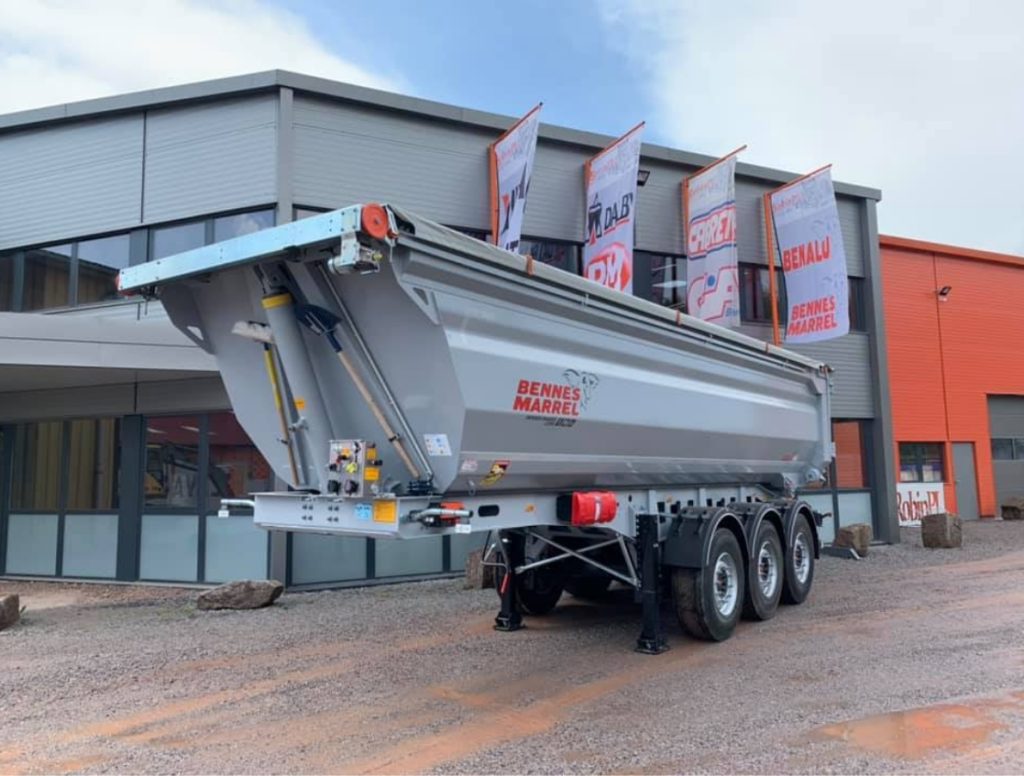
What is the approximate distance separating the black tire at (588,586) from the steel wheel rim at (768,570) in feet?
5.49

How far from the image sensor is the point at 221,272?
17.8 ft

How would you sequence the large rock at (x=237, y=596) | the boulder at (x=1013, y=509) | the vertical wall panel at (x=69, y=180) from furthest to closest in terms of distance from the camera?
the boulder at (x=1013, y=509)
the vertical wall panel at (x=69, y=180)
the large rock at (x=237, y=596)

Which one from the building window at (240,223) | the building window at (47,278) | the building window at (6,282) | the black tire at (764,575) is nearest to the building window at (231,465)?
the building window at (240,223)

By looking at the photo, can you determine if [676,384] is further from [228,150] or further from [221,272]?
[228,150]

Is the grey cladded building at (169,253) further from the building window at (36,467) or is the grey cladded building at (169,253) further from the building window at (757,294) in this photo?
the building window at (757,294)

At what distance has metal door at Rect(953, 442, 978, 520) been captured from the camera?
21188 mm

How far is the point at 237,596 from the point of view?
9.35 meters

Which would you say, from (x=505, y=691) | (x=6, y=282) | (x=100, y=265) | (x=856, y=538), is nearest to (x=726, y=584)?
(x=505, y=691)

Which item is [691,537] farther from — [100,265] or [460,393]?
[100,265]

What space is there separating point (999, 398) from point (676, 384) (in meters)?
19.8

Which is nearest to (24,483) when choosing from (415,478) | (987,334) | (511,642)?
(511,642)

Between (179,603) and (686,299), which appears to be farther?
(686,299)

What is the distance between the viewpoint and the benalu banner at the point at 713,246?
44.5ft

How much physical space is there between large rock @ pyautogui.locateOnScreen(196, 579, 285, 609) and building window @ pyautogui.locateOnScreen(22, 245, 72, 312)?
19.3 feet
